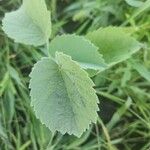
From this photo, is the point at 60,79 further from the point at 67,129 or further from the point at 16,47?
the point at 16,47

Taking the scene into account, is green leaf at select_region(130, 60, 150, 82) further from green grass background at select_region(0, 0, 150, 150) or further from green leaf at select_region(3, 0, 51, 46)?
green leaf at select_region(3, 0, 51, 46)

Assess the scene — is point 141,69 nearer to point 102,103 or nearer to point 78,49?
point 102,103

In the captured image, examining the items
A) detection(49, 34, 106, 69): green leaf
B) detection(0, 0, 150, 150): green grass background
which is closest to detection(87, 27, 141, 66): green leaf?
detection(49, 34, 106, 69): green leaf

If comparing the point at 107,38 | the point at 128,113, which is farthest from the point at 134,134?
the point at 107,38

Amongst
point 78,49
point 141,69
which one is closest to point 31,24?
point 78,49

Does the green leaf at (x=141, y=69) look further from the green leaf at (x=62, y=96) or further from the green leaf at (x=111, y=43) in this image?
the green leaf at (x=62, y=96)

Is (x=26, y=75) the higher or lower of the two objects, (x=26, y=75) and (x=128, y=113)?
the higher
